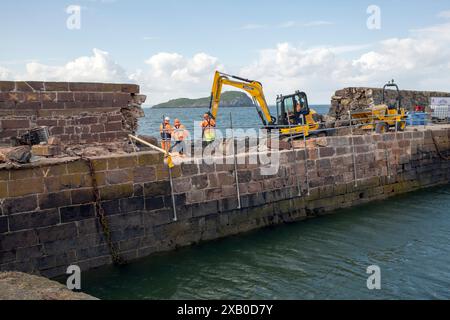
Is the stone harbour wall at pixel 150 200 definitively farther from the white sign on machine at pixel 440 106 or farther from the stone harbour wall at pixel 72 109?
the white sign on machine at pixel 440 106

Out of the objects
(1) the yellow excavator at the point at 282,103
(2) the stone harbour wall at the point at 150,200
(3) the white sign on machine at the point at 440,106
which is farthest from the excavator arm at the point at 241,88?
(3) the white sign on machine at the point at 440,106

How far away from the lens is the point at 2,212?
8.50 metres

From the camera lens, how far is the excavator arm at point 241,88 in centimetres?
1677

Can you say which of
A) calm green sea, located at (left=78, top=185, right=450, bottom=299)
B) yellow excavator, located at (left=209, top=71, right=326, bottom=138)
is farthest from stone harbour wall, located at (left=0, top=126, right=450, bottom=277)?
yellow excavator, located at (left=209, top=71, right=326, bottom=138)

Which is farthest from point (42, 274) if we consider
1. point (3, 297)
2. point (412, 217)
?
point (412, 217)

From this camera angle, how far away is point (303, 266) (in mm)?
9602

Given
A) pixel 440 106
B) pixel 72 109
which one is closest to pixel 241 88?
pixel 72 109

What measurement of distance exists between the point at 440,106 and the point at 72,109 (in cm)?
2640

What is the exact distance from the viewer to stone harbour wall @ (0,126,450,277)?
8773mm

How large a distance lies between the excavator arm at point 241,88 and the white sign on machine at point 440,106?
16.6 meters

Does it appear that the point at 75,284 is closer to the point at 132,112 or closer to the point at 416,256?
the point at 132,112

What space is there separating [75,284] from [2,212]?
80.0 inches

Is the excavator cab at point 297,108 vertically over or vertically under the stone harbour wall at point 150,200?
over

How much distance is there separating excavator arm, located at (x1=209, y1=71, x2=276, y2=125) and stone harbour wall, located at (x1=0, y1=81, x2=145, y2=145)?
427cm
